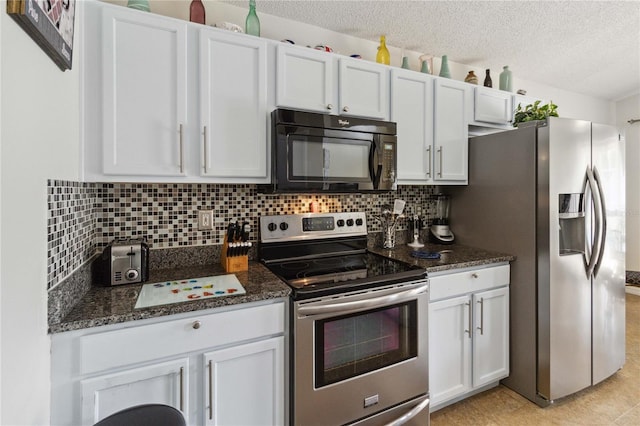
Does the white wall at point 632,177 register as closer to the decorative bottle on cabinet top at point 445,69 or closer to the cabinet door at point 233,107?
the decorative bottle on cabinet top at point 445,69

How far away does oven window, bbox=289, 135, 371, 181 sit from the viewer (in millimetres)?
1651

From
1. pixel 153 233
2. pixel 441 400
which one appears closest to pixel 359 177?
pixel 153 233

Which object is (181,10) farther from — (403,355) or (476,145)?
(403,355)

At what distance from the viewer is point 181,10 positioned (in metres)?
1.78

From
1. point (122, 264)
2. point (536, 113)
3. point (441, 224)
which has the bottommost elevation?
point (122, 264)

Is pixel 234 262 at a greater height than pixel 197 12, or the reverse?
pixel 197 12

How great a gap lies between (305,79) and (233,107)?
45 centimetres

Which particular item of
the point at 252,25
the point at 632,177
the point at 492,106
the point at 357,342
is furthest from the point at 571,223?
the point at 632,177

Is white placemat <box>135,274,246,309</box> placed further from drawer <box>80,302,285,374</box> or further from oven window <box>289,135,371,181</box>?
oven window <box>289,135,371,181</box>

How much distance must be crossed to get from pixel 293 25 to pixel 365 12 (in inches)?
19.1

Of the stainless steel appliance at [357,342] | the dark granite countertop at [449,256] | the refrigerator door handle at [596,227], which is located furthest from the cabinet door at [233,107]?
the refrigerator door handle at [596,227]

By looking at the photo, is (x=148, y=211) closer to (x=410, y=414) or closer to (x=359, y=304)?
(x=359, y=304)

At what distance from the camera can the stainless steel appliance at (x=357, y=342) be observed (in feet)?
4.49

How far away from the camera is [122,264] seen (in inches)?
55.5
